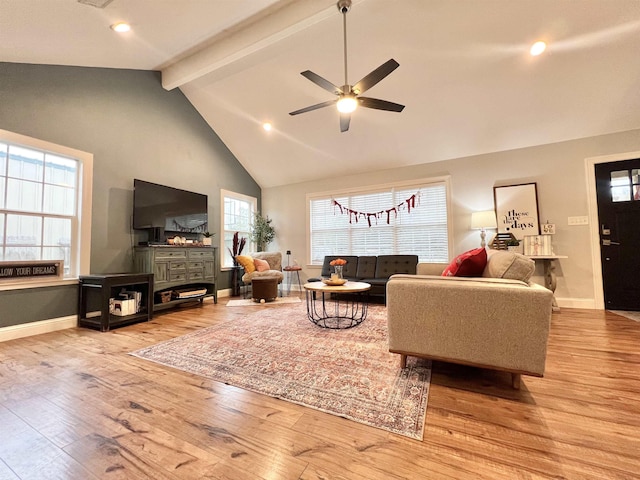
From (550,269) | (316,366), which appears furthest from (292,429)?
(550,269)

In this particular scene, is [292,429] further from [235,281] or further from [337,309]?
[235,281]

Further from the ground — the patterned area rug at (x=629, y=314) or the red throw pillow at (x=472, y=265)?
the red throw pillow at (x=472, y=265)

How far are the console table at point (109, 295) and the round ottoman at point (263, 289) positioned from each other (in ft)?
5.30

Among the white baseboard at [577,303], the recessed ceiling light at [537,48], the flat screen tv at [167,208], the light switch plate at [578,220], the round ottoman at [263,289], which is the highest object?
the recessed ceiling light at [537,48]

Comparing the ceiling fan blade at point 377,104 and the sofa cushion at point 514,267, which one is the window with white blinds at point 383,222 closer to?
the ceiling fan blade at point 377,104

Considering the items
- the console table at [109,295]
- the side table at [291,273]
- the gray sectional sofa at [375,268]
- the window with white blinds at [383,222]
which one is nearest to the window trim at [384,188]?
the window with white blinds at [383,222]

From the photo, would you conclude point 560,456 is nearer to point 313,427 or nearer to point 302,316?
point 313,427

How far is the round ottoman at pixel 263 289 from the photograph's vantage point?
15.7 feet

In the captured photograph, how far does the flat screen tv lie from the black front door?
258 inches

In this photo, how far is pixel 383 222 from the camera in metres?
5.54

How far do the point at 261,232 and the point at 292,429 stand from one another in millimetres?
5318

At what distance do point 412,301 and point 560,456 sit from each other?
98 cm

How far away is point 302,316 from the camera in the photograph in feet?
12.3

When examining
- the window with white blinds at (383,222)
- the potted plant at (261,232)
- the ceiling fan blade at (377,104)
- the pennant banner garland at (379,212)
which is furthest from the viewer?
the potted plant at (261,232)
